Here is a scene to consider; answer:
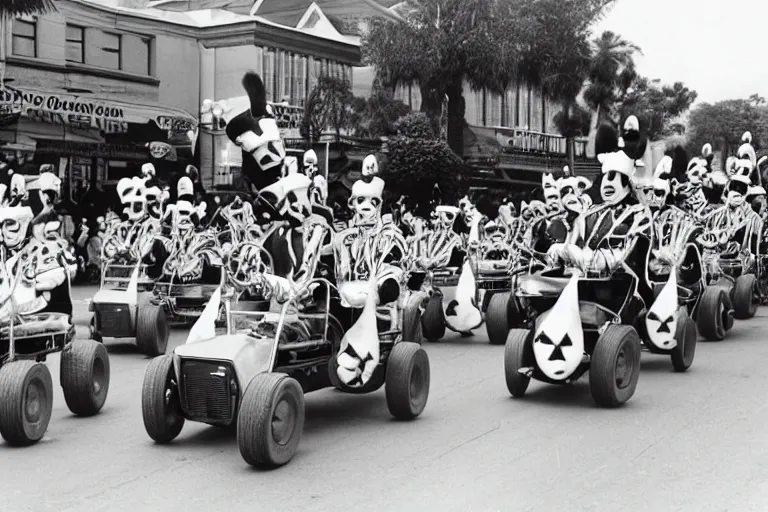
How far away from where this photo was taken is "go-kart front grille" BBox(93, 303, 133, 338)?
12.5 m

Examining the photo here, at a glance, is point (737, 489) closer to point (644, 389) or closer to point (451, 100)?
point (644, 389)

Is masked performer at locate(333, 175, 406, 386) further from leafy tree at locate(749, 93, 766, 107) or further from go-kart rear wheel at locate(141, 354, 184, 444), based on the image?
leafy tree at locate(749, 93, 766, 107)

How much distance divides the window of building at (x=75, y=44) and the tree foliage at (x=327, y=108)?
6708mm

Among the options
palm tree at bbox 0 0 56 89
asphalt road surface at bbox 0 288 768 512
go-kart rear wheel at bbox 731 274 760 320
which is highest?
palm tree at bbox 0 0 56 89

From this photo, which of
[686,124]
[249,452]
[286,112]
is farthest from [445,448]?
[686,124]

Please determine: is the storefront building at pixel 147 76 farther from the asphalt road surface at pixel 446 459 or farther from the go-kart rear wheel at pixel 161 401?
the go-kart rear wheel at pixel 161 401

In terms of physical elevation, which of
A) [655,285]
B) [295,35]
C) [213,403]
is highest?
[295,35]

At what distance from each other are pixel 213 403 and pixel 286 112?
25.7 m

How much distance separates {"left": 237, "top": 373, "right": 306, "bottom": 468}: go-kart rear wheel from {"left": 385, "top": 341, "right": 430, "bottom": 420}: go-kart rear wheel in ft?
4.70

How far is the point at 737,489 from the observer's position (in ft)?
20.7

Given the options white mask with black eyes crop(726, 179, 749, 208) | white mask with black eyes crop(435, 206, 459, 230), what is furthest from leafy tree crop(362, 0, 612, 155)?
white mask with black eyes crop(435, 206, 459, 230)

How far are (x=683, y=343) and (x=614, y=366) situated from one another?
2493 mm

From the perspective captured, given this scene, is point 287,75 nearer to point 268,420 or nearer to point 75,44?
point 75,44

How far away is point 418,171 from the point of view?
1059 inches
